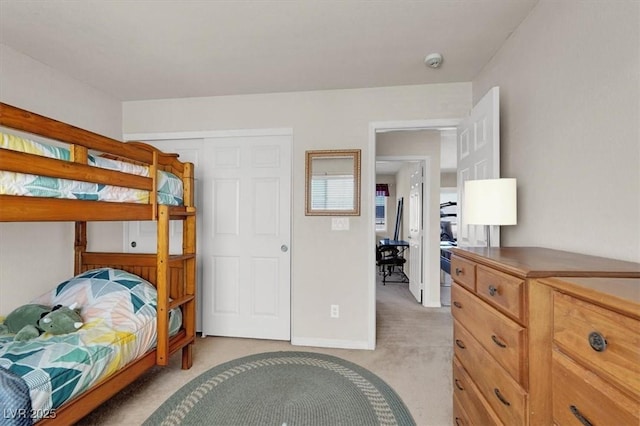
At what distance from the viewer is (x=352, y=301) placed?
8.61ft

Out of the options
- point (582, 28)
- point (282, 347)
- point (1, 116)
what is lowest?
point (282, 347)

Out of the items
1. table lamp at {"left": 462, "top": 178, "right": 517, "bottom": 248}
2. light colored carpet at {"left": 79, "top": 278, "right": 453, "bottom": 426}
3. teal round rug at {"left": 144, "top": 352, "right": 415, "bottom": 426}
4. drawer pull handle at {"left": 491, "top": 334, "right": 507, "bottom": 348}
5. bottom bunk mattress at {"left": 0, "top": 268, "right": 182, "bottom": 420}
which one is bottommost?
light colored carpet at {"left": 79, "top": 278, "right": 453, "bottom": 426}

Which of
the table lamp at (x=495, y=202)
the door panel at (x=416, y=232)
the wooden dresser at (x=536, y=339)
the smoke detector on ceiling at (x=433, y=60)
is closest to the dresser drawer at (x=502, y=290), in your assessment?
the wooden dresser at (x=536, y=339)

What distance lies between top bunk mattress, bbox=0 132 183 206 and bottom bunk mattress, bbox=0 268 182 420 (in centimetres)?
74

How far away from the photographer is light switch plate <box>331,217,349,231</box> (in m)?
2.64

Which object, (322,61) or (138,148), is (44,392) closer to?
(138,148)

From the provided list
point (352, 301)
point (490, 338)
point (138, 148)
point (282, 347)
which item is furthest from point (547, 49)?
point (282, 347)

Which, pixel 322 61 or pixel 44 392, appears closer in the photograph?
pixel 44 392

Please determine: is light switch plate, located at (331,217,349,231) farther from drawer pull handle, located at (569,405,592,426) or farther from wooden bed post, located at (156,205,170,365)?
drawer pull handle, located at (569,405,592,426)

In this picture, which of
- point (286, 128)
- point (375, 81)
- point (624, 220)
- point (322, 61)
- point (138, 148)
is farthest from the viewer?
point (286, 128)

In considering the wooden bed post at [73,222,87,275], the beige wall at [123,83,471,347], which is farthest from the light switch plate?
the wooden bed post at [73,222,87,275]

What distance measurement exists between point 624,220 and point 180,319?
2.68m

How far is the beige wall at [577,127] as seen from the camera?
102 cm

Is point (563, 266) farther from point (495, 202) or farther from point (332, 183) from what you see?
point (332, 183)
